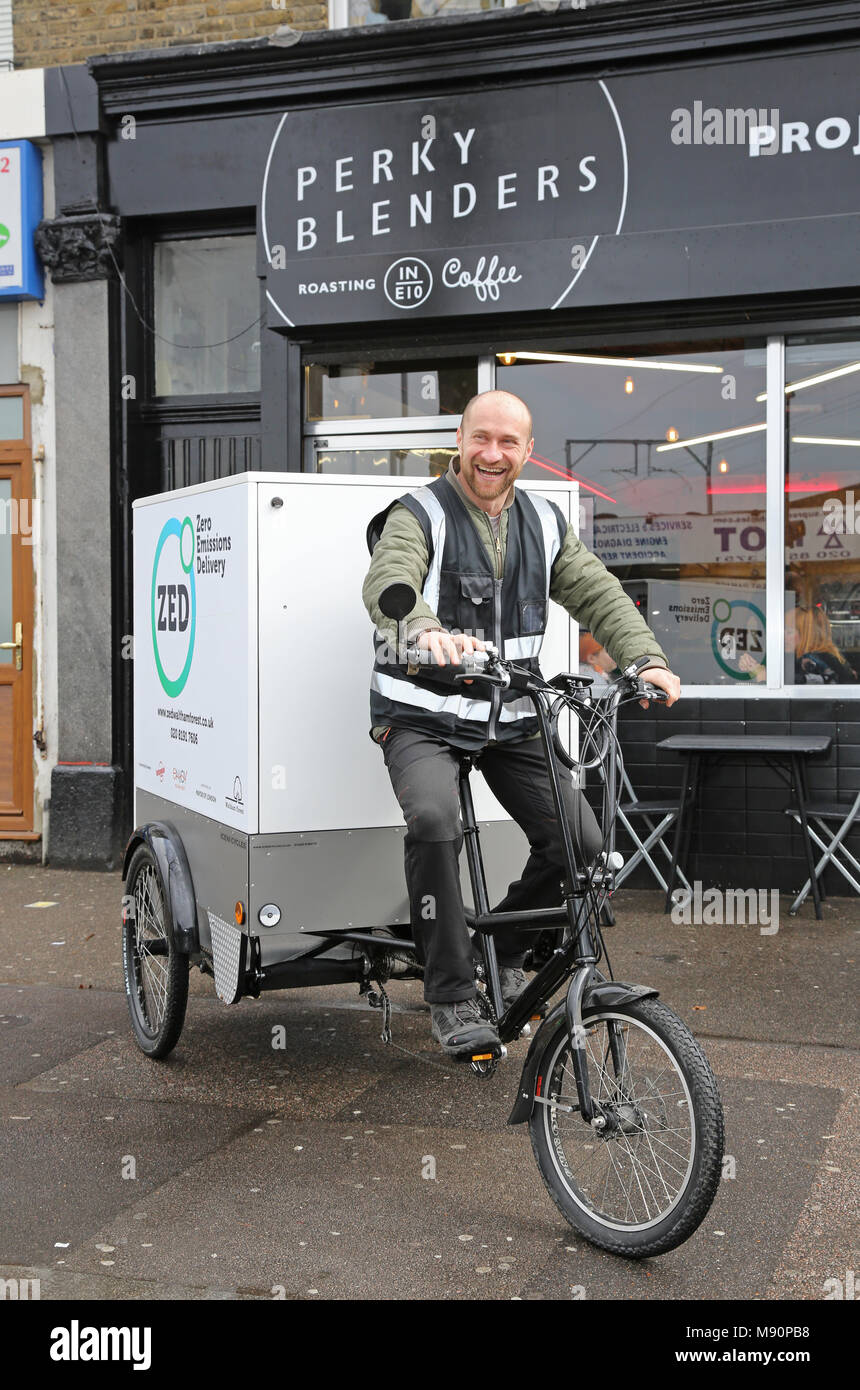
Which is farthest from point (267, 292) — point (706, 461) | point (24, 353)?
point (706, 461)

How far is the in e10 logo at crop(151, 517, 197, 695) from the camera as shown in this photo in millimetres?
4848

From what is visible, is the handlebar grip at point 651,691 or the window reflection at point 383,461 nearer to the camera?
the handlebar grip at point 651,691

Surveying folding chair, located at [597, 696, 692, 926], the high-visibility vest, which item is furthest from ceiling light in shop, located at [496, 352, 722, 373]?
the high-visibility vest

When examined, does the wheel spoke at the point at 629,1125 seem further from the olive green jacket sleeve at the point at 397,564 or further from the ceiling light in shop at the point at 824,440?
the ceiling light in shop at the point at 824,440

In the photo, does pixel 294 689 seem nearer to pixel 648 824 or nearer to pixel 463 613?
pixel 463 613

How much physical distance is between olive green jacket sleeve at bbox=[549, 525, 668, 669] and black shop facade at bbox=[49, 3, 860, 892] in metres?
3.86

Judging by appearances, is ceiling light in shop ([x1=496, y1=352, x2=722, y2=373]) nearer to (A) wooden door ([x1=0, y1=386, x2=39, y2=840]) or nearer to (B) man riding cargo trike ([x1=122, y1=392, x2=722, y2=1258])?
(A) wooden door ([x1=0, y1=386, x2=39, y2=840])

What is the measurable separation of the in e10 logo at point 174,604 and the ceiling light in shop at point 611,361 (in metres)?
4.05

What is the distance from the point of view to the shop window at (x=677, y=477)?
8.15m

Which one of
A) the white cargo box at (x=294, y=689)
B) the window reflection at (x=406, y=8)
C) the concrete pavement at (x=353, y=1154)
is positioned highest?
the window reflection at (x=406, y=8)

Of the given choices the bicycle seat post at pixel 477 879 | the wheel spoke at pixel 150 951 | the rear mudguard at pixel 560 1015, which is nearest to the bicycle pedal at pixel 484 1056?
the bicycle seat post at pixel 477 879
